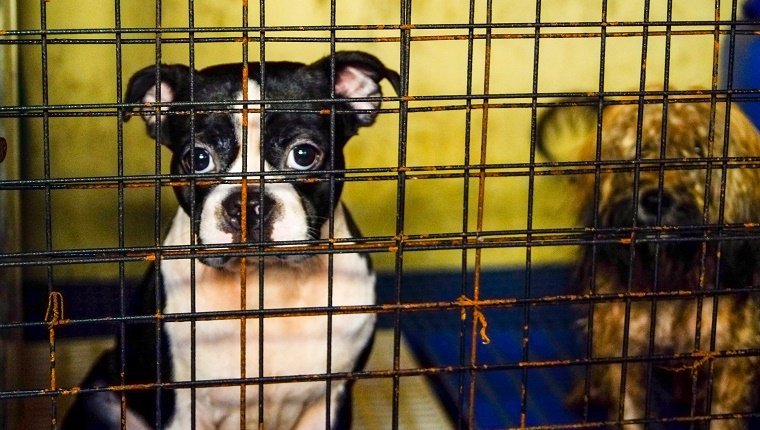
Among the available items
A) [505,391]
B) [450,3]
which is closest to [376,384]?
[505,391]

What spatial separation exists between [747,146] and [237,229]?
143cm

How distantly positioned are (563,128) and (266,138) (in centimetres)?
175

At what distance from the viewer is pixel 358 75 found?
2.19 metres

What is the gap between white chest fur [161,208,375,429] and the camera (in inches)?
81.7

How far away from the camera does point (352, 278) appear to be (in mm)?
2193

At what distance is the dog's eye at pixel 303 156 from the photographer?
2086mm

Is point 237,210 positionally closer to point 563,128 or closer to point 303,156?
point 303,156

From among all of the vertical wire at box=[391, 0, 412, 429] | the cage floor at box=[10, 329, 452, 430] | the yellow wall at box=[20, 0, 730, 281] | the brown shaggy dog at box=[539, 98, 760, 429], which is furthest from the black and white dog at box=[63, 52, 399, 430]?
the yellow wall at box=[20, 0, 730, 281]

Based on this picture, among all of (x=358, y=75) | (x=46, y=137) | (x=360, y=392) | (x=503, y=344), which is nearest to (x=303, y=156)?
(x=358, y=75)

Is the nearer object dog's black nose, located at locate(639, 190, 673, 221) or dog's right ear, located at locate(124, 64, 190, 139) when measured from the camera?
dog's right ear, located at locate(124, 64, 190, 139)

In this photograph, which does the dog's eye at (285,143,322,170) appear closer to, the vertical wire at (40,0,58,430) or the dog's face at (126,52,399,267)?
the dog's face at (126,52,399,267)

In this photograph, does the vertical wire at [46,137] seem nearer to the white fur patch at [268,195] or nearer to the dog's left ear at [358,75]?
the white fur patch at [268,195]

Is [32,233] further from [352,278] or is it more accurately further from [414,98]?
[414,98]

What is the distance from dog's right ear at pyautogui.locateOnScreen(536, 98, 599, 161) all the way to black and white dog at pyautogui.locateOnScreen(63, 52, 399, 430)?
105 centimetres
